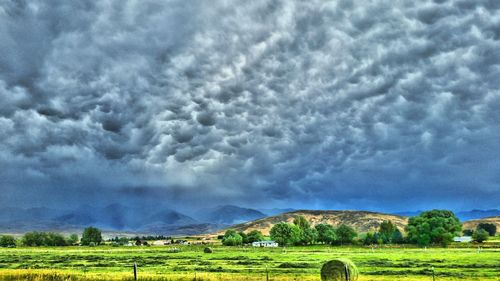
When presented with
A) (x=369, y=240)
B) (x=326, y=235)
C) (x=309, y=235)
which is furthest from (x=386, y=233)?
(x=309, y=235)

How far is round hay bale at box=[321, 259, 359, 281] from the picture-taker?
45156 mm

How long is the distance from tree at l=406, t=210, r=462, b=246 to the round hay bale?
109301 millimetres

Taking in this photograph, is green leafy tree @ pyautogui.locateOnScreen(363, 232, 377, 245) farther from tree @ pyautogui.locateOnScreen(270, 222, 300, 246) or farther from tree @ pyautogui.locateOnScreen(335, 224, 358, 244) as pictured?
tree @ pyautogui.locateOnScreen(270, 222, 300, 246)

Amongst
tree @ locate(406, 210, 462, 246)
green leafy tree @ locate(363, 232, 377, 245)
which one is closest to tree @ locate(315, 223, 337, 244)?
green leafy tree @ locate(363, 232, 377, 245)

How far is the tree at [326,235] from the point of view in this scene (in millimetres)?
177750

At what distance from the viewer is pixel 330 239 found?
178m

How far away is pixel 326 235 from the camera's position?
18025 cm

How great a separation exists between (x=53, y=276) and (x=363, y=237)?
14622 centimetres

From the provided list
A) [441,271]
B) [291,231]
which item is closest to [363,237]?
[291,231]

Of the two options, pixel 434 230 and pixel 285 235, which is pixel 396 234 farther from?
pixel 285 235

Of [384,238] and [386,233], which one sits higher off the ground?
[386,233]

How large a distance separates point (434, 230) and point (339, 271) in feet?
364

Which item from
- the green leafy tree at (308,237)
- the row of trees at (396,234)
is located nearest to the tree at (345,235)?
the row of trees at (396,234)

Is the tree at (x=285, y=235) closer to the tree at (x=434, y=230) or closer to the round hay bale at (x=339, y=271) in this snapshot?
the tree at (x=434, y=230)
